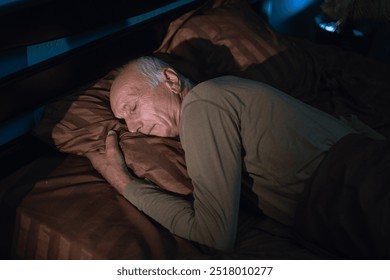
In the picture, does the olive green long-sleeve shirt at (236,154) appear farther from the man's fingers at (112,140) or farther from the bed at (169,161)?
the man's fingers at (112,140)

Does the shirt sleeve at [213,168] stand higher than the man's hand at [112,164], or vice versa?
the shirt sleeve at [213,168]

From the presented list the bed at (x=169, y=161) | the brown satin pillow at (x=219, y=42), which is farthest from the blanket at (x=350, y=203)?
the brown satin pillow at (x=219, y=42)

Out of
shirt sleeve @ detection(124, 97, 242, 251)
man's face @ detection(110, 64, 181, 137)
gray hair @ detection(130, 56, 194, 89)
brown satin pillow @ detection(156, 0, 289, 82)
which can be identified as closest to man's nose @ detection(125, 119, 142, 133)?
man's face @ detection(110, 64, 181, 137)

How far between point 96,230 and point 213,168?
35cm

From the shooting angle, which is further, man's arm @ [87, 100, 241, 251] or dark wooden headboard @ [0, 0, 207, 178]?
dark wooden headboard @ [0, 0, 207, 178]

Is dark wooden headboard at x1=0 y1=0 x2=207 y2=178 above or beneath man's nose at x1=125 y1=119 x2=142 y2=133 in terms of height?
above

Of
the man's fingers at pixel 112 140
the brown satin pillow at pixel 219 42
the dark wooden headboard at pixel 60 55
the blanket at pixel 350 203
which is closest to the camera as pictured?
the blanket at pixel 350 203

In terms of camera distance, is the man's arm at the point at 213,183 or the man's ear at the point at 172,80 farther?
the man's ear at the point at 172,80

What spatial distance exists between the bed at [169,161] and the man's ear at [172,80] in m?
0.18

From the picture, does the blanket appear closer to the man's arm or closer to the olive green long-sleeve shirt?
the olive green long-sleeve shirt

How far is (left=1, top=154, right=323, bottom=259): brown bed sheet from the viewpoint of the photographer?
1129 millimetres

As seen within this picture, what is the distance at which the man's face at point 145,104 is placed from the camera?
128cm

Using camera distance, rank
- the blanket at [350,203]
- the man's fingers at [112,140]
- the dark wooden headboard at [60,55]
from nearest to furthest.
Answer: the blanket at [350,203]
the dark wooden headboard at [60,55]
the man's fingers at [112,140]
